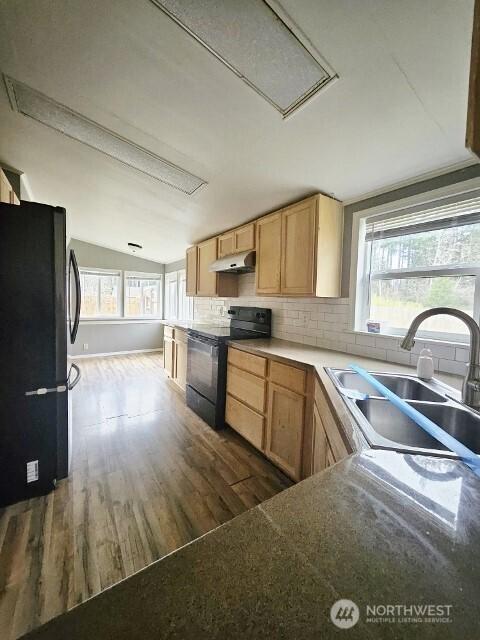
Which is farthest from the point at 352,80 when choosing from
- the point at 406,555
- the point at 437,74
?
the point at 406,555

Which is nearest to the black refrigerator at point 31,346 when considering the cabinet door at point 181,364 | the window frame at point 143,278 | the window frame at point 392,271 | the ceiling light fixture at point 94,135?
the ceiling light fixture at point 94,135

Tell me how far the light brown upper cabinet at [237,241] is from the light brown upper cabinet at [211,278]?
0.17 meters

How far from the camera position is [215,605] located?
13.5 inches

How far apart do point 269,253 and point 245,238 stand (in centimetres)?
51

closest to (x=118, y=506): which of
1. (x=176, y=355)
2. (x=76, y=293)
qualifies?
(x=76, y=293)

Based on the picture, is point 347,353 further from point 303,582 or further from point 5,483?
point 5,483

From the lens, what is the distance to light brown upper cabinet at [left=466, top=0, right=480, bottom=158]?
0.63 meters

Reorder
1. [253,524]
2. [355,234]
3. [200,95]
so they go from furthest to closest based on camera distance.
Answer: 1. [355,234]
2. [200,95]
3. [253,524]

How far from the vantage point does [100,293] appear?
601 centimetres

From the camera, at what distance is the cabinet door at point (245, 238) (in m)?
2.81

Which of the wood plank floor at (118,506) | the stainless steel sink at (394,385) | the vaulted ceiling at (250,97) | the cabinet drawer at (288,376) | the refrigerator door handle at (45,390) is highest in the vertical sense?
the vaulted ceiling at (250,97)

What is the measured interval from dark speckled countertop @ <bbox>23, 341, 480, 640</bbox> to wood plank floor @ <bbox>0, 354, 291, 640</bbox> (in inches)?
50.5

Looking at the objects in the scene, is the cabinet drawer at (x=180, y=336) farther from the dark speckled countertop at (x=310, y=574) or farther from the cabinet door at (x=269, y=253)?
the dark speckled countertop at (x=310, y=574)

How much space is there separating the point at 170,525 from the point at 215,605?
155 cm
